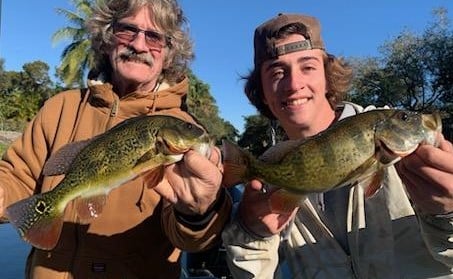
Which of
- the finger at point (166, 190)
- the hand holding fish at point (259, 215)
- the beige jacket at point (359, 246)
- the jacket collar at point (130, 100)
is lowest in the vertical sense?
the beige jacket at point (359, 246)

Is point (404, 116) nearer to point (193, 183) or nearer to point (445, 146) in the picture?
point (445, 146)

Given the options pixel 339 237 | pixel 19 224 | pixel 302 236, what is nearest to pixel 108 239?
pixel 19 224

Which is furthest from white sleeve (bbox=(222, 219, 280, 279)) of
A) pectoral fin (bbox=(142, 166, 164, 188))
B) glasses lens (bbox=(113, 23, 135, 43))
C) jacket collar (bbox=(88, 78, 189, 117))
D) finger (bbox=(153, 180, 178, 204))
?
glasses lens (bbox=(113, 23, 135, 43))

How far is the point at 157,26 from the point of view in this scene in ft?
12.1

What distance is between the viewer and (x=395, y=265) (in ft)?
10.5

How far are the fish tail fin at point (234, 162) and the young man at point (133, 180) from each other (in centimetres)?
7

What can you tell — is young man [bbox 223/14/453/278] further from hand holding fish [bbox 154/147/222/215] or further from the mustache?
the mustache

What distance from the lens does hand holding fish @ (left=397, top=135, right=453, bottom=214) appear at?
265cm

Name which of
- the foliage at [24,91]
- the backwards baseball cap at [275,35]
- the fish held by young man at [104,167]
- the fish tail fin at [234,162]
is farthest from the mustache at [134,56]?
the foliage at [24,91]

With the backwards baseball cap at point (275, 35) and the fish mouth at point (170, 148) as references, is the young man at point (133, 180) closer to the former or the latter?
the fish mouth at point (170, 148)

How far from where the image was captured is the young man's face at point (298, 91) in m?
3.62

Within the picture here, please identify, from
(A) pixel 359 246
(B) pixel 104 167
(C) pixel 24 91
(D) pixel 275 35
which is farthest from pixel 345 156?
(C) pixel 24 91

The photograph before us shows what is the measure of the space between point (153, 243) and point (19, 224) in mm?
865

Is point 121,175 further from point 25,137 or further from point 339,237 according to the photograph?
point 339,237
